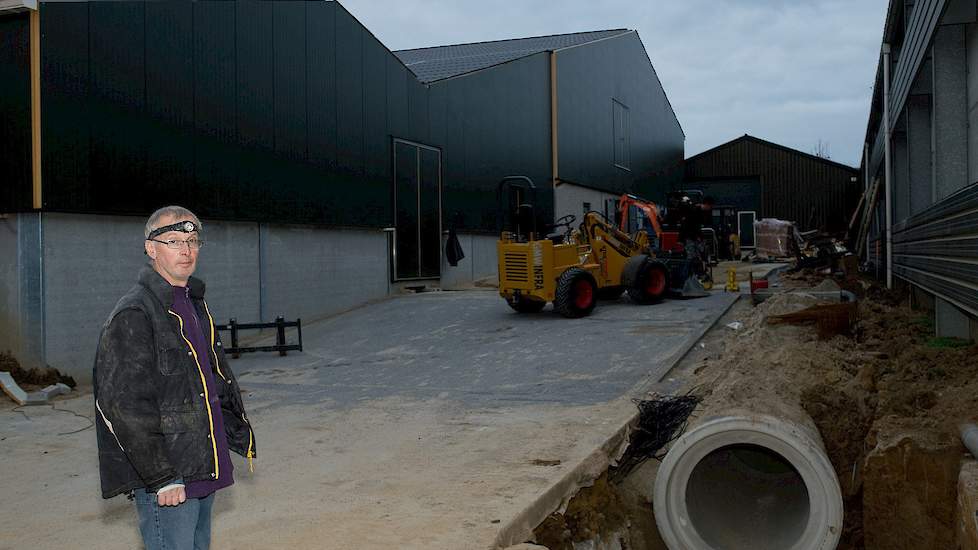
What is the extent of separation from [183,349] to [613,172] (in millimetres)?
29622

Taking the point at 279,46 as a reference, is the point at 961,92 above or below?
below

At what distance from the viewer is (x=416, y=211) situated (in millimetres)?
20125

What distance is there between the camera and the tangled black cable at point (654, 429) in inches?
267

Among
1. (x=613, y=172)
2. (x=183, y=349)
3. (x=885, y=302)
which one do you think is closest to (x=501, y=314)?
(x=885, y=302)

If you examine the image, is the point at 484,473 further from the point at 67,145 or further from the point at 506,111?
the point at 506,111

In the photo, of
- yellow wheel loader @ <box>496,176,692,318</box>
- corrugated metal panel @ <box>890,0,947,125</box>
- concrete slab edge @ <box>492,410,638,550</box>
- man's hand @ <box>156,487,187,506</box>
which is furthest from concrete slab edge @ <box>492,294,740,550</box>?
yellow wheel loader @ <box>496,176,692,318</box>

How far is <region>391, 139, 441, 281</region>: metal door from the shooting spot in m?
19.4

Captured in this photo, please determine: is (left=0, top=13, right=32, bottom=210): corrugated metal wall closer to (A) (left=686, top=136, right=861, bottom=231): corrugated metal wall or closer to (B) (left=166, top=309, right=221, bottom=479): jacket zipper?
Answer: (B) (left=166, top=309, right=221, bottom=479): jacket zipper

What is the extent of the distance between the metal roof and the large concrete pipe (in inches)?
805

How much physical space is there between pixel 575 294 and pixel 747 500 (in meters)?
8.30

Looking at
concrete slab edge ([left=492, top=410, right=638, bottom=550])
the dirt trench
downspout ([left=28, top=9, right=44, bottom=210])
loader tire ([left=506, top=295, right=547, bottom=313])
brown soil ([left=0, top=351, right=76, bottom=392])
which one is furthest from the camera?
loader tire ([left=506, top=295, right=547, bottom=313])

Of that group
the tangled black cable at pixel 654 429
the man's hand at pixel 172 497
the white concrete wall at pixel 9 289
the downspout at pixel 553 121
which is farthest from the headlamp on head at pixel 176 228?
the downspout at pixel 553 121

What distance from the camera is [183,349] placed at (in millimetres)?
3203

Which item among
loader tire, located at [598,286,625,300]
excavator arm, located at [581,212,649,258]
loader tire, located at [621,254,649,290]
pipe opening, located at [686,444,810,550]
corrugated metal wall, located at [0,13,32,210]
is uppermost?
corrugated metal wall, located at [0,13,32,210]
